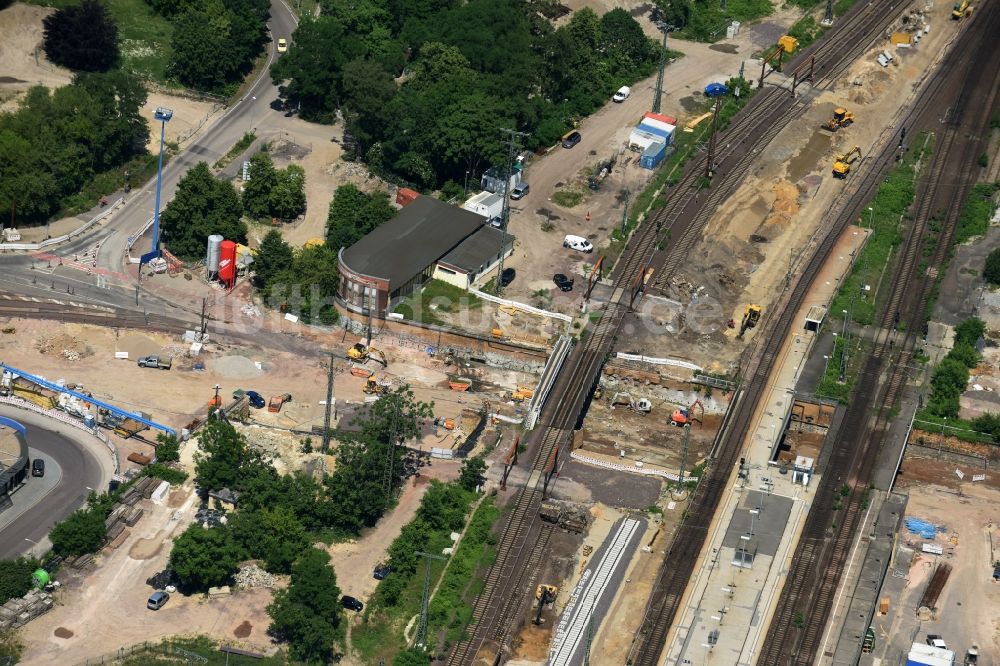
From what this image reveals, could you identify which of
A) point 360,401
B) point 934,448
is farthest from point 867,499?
point 360,401

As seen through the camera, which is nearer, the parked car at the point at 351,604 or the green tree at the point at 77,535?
the parked car at the point at 351,604

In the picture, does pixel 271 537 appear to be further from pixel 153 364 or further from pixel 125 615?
pixel 153 364

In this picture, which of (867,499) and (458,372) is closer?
(867,499)

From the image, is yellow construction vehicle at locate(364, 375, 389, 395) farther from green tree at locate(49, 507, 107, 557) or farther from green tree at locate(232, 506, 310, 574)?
green tree at locate(49, 507, 107, 557)

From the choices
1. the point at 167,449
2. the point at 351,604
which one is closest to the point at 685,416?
the point at 351,604

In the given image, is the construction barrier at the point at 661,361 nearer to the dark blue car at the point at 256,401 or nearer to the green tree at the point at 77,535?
the dark blue car at the point at 256,401

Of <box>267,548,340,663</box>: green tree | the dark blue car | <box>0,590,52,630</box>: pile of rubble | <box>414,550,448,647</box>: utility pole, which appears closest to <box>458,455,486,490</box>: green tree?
<box>414,550,448,647</box>: utility pole

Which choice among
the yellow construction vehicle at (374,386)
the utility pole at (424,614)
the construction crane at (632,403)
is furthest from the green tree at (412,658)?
the construction crane at (632,403)

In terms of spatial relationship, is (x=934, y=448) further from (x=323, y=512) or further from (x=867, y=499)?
(x=323, y=512)
